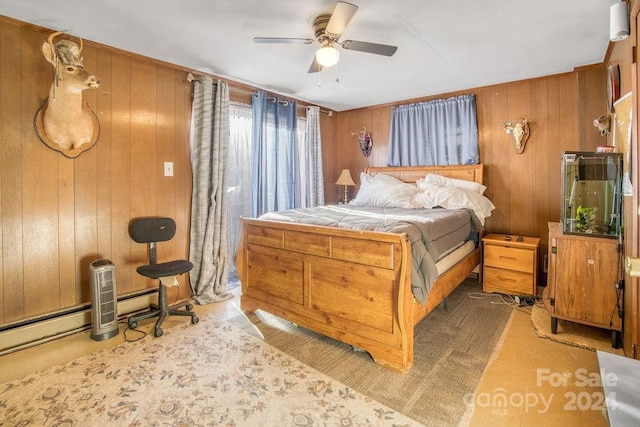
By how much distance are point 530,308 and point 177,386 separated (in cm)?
295

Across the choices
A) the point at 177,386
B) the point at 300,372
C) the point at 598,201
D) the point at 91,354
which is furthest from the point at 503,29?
the point at 91,354

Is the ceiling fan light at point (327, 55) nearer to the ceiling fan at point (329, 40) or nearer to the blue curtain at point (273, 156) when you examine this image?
the ceiling fan at point (329, 40)

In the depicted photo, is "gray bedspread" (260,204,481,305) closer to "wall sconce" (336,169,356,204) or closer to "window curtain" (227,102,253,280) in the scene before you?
"window curtain" (227,102,253,280)

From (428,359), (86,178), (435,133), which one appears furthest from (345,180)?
(86,178)

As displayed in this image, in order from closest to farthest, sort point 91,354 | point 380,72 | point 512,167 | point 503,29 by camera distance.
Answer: point 91,354 < point 503,29 < point 380,72 < point 512,167

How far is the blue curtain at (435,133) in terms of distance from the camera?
3820mm

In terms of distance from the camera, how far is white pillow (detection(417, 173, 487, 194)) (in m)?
3.63

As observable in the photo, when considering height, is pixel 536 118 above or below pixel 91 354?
above

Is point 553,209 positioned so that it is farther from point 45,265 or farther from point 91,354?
Result: point 45,265

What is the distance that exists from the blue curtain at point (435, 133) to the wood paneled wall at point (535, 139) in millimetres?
123

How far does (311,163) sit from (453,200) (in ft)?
6.38

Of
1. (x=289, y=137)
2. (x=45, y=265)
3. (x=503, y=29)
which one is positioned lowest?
(x=45, y=265)

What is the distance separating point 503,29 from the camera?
237cm

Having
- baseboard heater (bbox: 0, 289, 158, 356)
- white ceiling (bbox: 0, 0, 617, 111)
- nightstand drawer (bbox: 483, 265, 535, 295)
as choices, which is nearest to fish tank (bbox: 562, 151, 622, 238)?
nightstand drawer (bbox: 483, 265, 535, 295)
